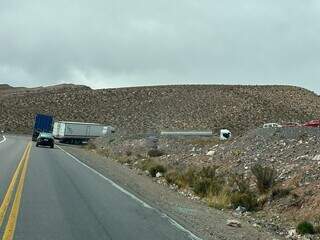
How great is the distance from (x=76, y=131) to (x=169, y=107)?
39.4 meters

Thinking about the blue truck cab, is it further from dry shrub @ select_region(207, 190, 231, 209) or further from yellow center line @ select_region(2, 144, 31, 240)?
yellow center line @ select_region(2, 144, 31, 240)

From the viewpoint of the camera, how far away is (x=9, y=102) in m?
137

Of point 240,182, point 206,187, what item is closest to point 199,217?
point 240,182

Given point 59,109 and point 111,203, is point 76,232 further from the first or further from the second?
point 59,109

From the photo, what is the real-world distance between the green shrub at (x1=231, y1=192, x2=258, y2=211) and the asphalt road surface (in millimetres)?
3315

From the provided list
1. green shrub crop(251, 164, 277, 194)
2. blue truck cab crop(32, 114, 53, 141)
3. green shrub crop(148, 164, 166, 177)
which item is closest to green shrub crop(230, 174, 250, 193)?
green shrub crop(251, 164, 277, 194)

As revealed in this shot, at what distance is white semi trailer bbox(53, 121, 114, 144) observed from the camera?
7950cm

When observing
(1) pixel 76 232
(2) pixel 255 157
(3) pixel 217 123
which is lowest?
(1) pixel 76 232

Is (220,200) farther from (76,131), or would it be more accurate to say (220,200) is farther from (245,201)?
(76,131)

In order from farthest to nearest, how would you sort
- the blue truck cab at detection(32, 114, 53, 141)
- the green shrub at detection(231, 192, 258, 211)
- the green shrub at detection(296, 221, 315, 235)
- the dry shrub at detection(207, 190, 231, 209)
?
1. the blue truck cab at detection(32, 114, 53, 141)
2. the dry shrub at detection(207, 190, 231, 209)
3. the green shrub at detection(231, 192, 258, 211)
4. the green shrub at detection(296, 221, 315, 235)

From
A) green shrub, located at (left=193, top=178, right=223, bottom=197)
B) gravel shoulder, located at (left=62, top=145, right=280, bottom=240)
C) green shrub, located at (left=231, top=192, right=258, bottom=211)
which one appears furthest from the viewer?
green shrub, located at (left=193, top=178, right=223, bottom=197)

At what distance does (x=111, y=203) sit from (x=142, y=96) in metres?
115

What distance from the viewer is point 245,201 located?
754 inches

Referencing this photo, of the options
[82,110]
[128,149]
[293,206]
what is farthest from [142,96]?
[293,206]
